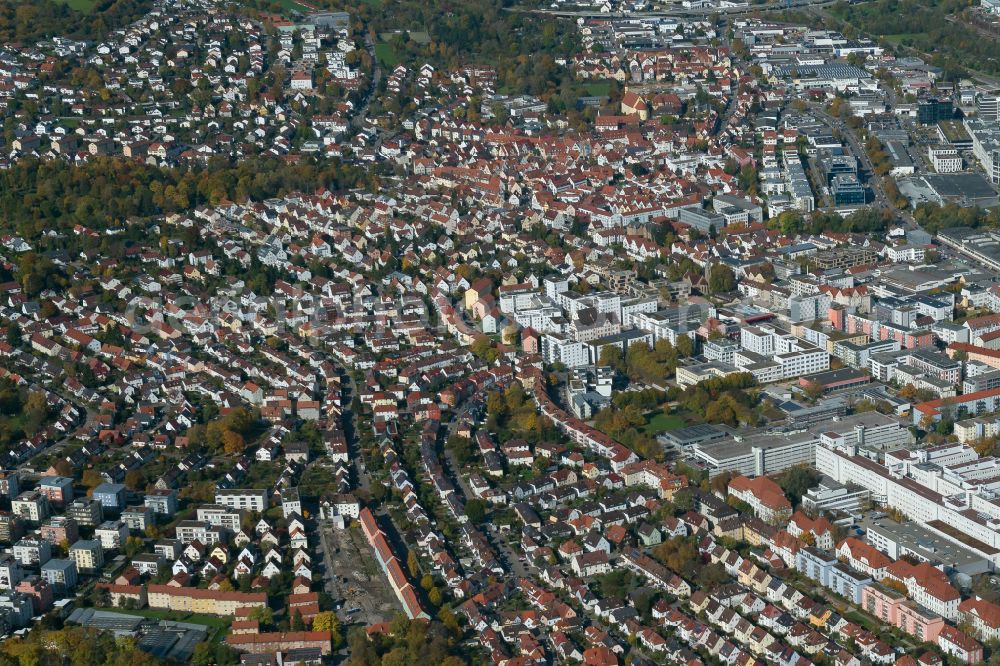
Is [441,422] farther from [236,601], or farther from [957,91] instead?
[957,91]

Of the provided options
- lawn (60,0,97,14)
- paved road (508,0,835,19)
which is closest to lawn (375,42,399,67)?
paved road (508,0,835,19)

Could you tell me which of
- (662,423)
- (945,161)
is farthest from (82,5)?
(662,423)

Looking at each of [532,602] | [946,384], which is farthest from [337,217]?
[532,602]

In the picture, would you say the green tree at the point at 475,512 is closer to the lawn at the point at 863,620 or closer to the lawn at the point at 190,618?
the lawn at the point at 190,618

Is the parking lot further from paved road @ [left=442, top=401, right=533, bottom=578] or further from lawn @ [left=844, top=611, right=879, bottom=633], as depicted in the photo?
lawn @ [left=844, top=611, right=879, bottom=633]

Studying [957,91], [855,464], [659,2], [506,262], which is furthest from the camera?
[659,2]

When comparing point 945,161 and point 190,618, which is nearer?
point 190,618

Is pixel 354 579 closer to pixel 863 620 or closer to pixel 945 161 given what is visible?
pixel 863 620
